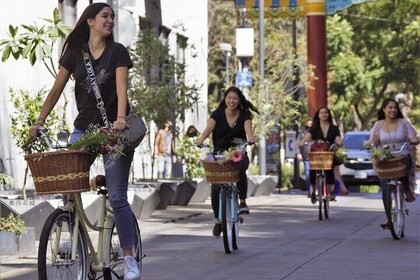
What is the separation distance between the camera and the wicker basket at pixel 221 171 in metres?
14.7

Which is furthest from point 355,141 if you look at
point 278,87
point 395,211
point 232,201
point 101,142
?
point 101,142

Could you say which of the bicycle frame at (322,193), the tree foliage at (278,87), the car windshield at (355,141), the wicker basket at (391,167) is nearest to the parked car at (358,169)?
the car windshield at (355,141)

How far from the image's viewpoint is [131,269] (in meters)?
9.46

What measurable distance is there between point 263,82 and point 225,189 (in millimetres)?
19566

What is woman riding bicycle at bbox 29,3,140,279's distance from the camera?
9.41m

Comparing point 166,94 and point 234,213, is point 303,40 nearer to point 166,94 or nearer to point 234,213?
point 166,94

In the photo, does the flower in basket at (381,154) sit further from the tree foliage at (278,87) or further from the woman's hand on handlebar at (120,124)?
the tree foliage at (278,87)

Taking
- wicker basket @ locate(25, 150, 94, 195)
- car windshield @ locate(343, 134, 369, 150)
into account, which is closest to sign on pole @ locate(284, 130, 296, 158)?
car windshield @ locate(343, 134, 369, 150)

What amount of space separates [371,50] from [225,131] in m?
41.0

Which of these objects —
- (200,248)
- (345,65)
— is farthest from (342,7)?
(200,248)

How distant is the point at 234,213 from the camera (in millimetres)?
14852

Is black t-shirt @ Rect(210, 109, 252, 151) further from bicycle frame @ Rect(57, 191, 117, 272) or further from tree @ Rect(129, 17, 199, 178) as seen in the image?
tree @ Rect(129, 17, 199, 178)

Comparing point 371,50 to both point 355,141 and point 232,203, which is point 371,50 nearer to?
point 355,141

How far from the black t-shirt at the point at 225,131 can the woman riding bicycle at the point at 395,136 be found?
228 cm
